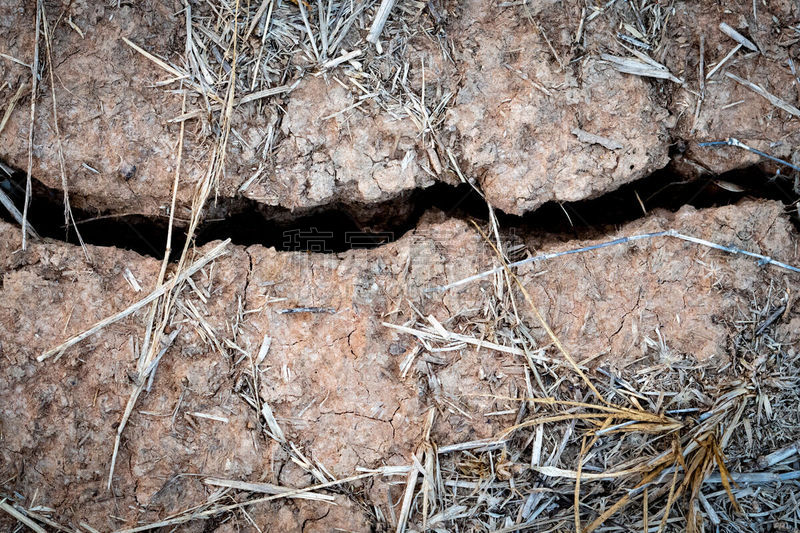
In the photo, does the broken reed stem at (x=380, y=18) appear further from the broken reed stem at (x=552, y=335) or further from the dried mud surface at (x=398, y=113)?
the broken reed stem at (x=552, y=335)

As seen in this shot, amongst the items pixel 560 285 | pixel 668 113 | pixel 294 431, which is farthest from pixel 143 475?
pixel 668 113

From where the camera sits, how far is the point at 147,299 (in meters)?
2.32

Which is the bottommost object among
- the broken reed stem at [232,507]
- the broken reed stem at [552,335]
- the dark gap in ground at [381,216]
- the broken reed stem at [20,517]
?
the broken reed stem at [232,507]

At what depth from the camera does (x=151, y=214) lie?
97.5 inches

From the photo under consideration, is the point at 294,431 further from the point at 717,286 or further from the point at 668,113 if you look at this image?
the point at 668,113

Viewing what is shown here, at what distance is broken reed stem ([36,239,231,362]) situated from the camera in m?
2.29

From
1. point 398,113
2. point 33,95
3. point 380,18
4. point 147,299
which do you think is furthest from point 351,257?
point 33,95

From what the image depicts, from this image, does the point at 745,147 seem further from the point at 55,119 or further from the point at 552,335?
the point at 55,119

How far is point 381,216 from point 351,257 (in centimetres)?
30

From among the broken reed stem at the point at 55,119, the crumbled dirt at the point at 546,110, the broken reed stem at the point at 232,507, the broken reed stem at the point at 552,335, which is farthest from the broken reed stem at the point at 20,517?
the crumbled dirt at the point at 546,110

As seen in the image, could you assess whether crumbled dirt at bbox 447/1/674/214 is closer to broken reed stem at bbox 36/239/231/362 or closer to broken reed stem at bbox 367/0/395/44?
broken reed stem at bbox 367/0/395/44

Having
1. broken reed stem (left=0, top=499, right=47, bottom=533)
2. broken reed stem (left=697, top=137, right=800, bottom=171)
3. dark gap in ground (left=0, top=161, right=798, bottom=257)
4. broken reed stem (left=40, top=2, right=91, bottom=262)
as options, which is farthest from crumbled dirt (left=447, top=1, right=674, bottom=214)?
broken reed stem (left=0, top=499, right=47, bottom=533)

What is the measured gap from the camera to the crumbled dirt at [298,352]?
7.56 ft

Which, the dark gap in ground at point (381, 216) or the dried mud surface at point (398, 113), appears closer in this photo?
the dried mud surface at point (398, 113)
